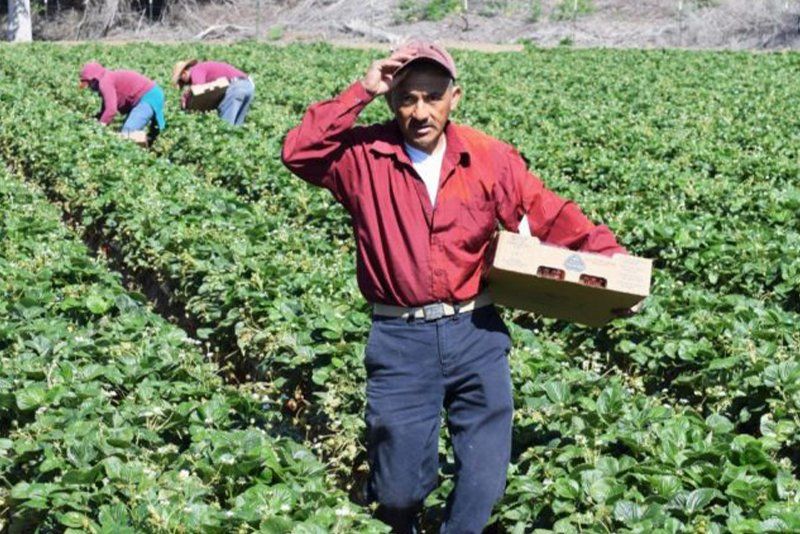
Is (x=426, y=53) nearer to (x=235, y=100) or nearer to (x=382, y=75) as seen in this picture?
(x=382, y=75)

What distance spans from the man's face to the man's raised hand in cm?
4

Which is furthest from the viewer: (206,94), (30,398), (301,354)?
(206,94)

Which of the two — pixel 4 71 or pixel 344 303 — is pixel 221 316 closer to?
pixel 344 303

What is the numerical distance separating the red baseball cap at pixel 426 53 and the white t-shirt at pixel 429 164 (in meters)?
0.26

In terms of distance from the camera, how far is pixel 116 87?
42.2 ft

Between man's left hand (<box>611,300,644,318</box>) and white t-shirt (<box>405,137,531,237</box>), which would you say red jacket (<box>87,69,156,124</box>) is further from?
man's left hand (<box>611,300,644,318</box>)

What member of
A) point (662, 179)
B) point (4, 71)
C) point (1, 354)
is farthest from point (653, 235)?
Result: point (4, 71)

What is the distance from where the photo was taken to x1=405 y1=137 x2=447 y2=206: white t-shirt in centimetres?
396

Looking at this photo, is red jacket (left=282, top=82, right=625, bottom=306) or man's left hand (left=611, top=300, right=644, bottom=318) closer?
red jacket (left=282, top=82, right=625, bottom=306)

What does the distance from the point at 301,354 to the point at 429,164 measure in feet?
6.69

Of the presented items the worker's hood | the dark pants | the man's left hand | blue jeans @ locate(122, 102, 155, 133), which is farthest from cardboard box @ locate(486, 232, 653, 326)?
the worker's hood

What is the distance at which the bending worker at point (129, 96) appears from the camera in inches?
Answer: 496

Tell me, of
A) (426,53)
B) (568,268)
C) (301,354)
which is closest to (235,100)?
(301,354)

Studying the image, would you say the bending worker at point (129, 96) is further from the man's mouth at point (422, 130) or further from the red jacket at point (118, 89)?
the man's mouth at point (422, 130)
